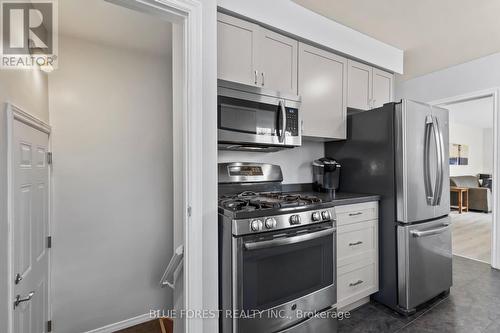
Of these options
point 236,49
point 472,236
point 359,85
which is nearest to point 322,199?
point 236,49

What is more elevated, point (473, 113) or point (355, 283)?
point (473, 113)

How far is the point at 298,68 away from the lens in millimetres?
2262

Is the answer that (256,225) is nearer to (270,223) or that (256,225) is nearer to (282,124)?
(270,223)

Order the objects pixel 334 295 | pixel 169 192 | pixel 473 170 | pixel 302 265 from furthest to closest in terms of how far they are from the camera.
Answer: pixel 473 170, pixel 169 192, pixel 334 295, pixel 302 265

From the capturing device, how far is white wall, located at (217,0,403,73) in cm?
195

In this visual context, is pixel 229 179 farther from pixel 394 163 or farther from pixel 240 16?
pixel 394 163

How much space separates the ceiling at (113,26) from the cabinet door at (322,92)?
1.32m

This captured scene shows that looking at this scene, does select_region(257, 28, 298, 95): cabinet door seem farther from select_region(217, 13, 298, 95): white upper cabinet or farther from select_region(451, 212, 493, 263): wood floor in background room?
select_region(451, 212, 493, 263): wood floor in background room

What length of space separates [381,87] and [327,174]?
1.29 m

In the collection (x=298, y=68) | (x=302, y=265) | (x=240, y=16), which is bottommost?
(x=302, y=265)

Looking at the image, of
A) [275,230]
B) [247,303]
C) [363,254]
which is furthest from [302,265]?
[363,254]

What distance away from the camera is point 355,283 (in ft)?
7.07

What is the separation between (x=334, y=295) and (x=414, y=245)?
90 centimetres

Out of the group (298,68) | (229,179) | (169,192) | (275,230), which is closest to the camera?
(275,230)
